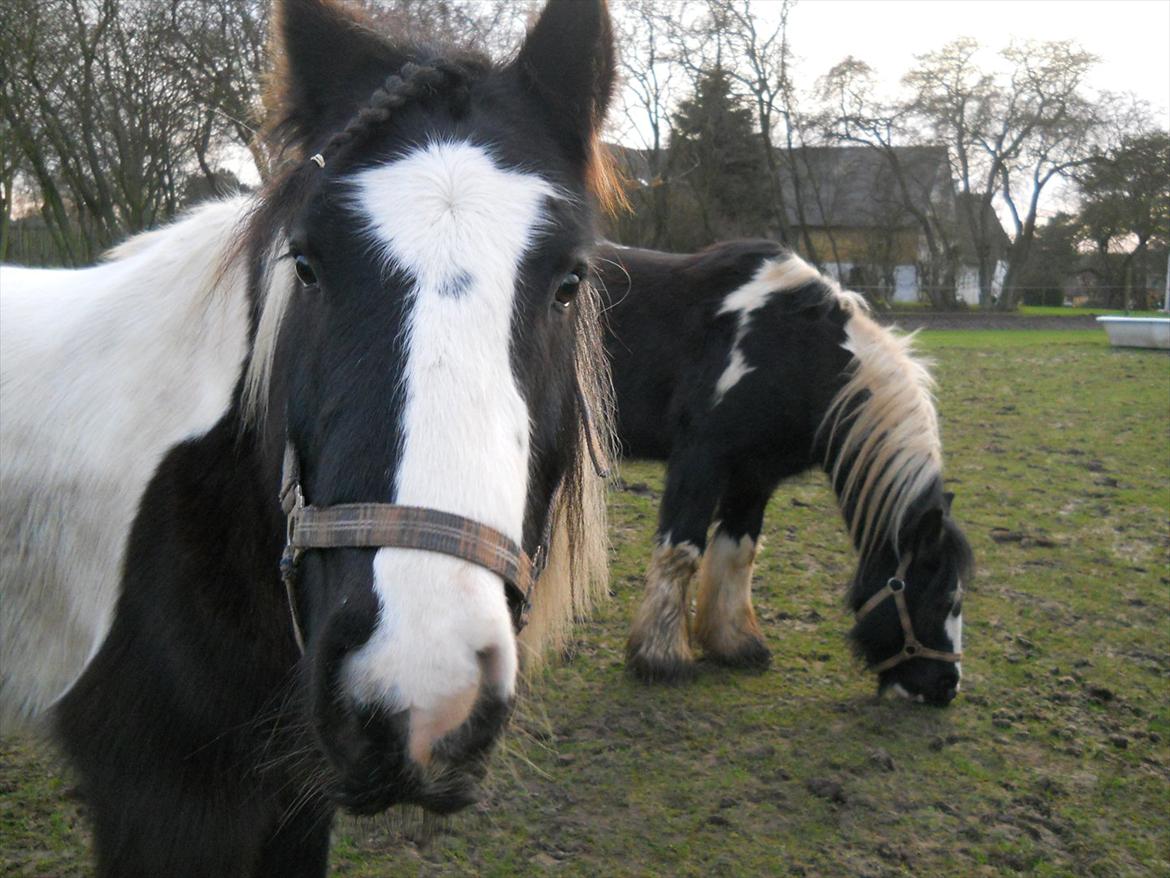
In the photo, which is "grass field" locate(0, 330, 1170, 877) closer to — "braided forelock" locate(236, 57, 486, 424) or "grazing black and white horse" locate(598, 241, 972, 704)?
"grazing black and white horse" locate(598, 241, 972, 704)

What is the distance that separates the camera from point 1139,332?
826 inches

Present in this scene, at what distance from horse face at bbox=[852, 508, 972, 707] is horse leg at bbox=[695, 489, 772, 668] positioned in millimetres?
708

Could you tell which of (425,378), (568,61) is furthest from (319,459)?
(568,61)

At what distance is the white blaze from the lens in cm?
125

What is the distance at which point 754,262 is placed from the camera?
5.52 meters

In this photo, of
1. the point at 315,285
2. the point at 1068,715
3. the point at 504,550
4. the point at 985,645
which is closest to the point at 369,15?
Answer: the point at 315,285

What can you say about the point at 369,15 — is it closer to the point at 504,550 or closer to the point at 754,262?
the point at 504,550

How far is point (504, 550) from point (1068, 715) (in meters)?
4.09

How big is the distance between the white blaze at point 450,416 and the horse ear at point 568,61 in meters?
0.33

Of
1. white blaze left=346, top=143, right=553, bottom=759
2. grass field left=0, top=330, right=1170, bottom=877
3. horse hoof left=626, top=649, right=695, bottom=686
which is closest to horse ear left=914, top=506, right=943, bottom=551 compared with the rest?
grass field left=0, top=330, right=1170, bottom=877

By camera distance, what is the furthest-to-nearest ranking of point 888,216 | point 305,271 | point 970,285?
point 970,285, point 888,216, point 305,271

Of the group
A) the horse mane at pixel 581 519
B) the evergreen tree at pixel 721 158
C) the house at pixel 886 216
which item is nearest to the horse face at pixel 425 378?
the horse mane at pixel 581 519

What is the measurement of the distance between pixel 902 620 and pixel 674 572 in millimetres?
1221

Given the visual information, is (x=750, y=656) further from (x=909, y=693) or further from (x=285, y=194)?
(x=285, y=194)
